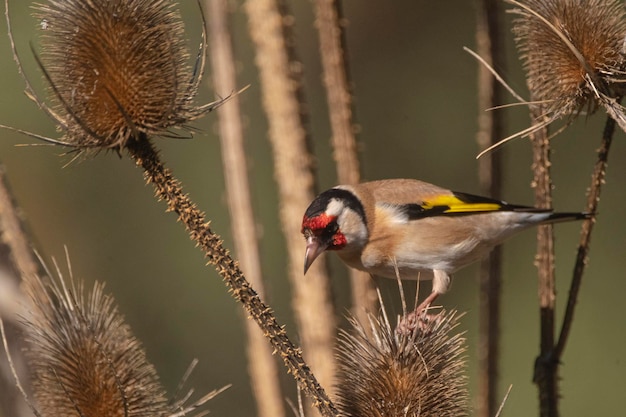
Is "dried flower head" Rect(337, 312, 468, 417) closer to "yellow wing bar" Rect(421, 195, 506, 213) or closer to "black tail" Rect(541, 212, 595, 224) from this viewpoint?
"black tail" Rect(541, 212, 595, 224)

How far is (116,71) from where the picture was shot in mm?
2035

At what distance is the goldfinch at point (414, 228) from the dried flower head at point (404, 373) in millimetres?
821

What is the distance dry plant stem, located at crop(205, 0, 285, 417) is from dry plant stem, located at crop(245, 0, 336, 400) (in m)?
0.12

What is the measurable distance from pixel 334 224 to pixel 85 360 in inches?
41.1

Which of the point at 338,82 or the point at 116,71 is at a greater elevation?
the point at 338,82

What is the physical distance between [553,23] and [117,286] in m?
4.48

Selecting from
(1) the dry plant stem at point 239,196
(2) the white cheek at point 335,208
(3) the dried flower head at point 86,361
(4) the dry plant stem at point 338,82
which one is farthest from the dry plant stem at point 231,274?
(2) the white cheek at point 335,208

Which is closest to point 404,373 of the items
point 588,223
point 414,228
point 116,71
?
point 588,223

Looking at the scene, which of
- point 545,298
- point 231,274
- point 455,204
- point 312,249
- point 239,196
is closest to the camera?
point 231,274

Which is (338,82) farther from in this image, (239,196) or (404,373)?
(404,373)

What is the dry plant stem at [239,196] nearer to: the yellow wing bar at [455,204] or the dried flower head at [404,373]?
the yellow wing bar at [455,204]

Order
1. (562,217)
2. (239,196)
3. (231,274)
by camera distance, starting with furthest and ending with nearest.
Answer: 1. (239,196)
2. (562,217)
3. (231,274)

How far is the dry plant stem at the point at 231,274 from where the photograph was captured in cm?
185

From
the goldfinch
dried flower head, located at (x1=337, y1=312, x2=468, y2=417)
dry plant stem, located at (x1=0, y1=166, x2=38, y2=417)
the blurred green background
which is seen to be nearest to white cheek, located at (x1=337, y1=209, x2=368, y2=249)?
the goldfinch
